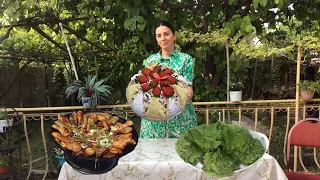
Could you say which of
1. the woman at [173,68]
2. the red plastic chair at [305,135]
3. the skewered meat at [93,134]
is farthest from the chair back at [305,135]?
the skewered meat at [93,134]

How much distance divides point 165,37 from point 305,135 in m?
1.02

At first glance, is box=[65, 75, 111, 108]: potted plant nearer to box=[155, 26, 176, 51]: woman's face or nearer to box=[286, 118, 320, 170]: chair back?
box=[155, 26, 176, 51]: woman's face

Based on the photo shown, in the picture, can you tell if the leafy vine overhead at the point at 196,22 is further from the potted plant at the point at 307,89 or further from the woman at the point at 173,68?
the woman at the point at 173,68

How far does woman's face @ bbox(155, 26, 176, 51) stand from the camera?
1761mm

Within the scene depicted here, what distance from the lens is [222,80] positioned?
375 cm

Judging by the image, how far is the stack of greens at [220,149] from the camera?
118 cm

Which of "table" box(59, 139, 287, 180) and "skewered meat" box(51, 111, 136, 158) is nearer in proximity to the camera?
"skewered meat" box(51, 111, 136, 158)

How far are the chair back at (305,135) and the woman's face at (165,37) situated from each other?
0.90 meters

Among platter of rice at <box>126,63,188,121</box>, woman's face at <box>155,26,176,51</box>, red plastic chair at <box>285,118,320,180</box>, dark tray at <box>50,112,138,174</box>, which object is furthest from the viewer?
red plastic chair at <box>285,118,320,180</box>

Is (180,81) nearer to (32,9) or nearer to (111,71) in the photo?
(32,9)

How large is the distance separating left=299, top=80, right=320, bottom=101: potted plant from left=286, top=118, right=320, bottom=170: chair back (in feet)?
2.99

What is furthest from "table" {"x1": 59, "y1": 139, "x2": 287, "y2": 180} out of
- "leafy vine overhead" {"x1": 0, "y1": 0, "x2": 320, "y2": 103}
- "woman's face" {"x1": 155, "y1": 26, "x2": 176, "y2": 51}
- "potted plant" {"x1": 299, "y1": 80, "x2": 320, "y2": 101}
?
"potted plant" {"x1": 299, "y1": 80, "x2": 320, "y2": 101}

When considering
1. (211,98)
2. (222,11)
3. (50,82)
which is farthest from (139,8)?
(50,82)

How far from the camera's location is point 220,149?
1212mm
